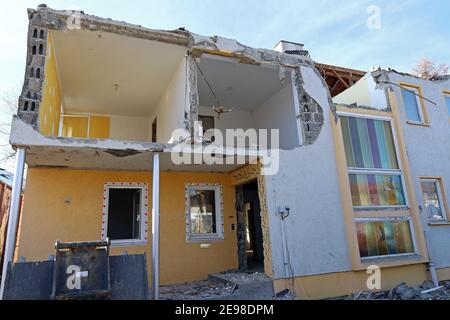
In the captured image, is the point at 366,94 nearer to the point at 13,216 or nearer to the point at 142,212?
the point at 142,212

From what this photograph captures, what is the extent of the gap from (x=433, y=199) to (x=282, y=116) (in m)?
5.73

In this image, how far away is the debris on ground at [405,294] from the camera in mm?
7812

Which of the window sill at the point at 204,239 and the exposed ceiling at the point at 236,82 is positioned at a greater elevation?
the exposed ceiling at the point at 236,82

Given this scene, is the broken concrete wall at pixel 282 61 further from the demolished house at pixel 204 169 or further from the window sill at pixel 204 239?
the window sill at pixel 204 239

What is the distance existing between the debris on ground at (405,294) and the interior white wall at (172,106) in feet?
20.9

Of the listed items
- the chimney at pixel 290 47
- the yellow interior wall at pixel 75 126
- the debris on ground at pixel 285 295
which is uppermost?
the chimney at pixel 290 47

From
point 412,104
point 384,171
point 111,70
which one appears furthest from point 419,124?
point 111,70

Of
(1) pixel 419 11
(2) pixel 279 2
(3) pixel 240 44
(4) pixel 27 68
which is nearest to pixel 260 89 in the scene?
(3) pixel 240 44

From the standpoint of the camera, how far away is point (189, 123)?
780 centimetres

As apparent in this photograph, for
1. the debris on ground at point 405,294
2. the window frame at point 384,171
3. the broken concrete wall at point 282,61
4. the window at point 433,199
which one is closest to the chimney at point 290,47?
the broken concrete wall at point 282,61

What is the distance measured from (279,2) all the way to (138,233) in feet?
25.0

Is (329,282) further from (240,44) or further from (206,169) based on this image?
(240,44)

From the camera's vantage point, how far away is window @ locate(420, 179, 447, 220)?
33.4 feet

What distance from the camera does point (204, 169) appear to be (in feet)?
31.9
